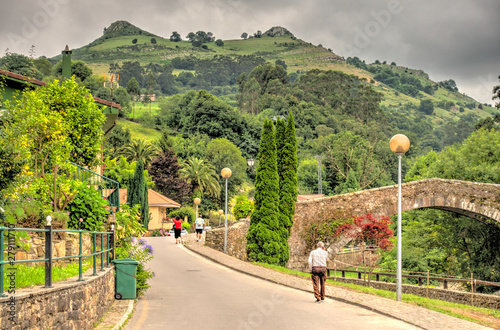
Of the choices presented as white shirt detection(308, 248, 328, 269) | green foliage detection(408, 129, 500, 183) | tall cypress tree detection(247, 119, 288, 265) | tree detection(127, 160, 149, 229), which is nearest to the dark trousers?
white shirt detection(308, 248, 328, 269)

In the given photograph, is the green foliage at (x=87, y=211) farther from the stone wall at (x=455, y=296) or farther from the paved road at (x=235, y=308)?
the stone wall at (x=455, y=296)

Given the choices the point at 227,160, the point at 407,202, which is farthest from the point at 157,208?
the point at 407,202

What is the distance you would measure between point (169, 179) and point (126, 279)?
45743 millimetres

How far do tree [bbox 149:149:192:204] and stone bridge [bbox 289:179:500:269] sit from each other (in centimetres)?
2987

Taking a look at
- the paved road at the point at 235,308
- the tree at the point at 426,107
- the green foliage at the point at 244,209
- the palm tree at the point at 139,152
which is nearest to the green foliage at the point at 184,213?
the palm tree at the point at 139,152

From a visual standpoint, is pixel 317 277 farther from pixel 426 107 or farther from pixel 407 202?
pixel 426 107

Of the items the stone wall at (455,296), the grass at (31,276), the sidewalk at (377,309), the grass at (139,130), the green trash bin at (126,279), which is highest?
the grass at (139,130)

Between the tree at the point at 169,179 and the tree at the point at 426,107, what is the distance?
13248 centimetres

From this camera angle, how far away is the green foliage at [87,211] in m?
14.4

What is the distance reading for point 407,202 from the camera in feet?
101

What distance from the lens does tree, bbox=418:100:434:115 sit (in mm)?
178875

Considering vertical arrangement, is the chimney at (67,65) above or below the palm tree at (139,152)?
above

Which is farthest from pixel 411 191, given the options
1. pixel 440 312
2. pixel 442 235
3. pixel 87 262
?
pixel 87 262

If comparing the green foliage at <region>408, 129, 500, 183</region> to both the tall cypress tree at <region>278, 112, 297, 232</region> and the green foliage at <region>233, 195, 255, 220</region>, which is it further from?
the green foliage at <region>233, 195, 255, 220</region>
